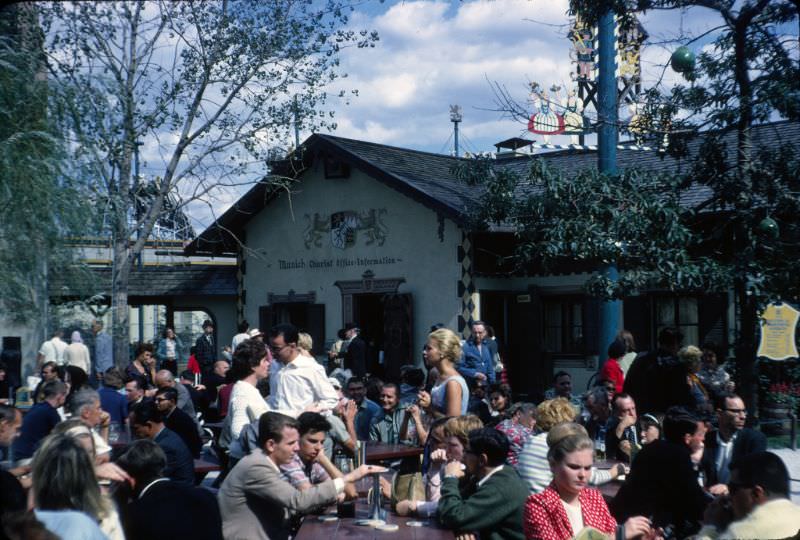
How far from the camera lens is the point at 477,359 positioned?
12250 mm

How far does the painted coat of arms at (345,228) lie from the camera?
18.1m

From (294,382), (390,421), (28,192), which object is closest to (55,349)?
(390,421)

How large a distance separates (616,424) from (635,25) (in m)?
4.39

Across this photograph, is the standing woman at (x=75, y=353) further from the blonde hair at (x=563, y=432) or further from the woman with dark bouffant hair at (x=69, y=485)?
the blonde hair at (x=563, y=432)

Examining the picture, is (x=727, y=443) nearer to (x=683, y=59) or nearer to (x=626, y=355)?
(x=683, y=59)

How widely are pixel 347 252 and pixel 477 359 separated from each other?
6.87 m

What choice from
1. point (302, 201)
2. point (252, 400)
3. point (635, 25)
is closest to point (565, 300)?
point (302, 201)

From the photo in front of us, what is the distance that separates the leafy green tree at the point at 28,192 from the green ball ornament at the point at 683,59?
17.9 ft

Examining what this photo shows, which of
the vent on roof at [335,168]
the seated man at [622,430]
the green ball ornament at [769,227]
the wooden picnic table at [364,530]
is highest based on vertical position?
the vent on roof at [335,168]

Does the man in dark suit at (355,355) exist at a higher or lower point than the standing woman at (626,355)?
lower

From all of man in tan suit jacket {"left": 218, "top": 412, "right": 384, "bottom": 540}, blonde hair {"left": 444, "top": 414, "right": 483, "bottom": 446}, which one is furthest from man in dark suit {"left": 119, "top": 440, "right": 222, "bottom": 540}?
blonde hair {"left": 444, "top": 414, "right": 483, "bottom": 446}

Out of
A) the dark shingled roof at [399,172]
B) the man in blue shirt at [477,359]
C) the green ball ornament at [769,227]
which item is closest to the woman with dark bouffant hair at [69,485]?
the green ball ornament at [769,227]

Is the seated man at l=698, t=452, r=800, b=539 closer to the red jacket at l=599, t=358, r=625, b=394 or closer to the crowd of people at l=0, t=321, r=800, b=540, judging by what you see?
the crowd of people at l=0, t=321, r=800, b=540

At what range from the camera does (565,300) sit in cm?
1670
